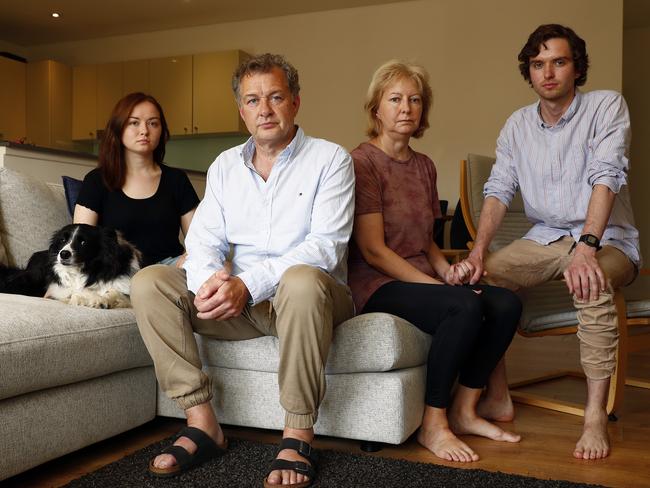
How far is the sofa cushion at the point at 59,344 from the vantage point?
5.01 feet

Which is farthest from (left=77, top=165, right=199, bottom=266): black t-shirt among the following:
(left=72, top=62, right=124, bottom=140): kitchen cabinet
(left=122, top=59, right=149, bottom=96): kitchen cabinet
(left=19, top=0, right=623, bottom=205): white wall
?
(left=72, top=62, right=124, bottom=140): kitchen cabinet

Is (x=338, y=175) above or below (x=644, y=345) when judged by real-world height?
above

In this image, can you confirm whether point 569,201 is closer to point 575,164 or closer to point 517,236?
point 575,164

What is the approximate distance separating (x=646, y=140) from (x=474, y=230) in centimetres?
497

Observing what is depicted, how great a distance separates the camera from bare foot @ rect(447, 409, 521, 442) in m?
2.01

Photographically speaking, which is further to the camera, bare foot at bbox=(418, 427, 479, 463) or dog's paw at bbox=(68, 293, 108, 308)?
dog's paw at bbox=(68, 293, 108, 308)

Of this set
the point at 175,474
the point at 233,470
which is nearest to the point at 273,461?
the point at 233,470

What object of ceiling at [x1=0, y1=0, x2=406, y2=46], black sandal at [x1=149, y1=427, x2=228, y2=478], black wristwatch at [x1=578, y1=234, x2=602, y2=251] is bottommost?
black sandal at [x1=149, y1=427, x2=228, y2=478]

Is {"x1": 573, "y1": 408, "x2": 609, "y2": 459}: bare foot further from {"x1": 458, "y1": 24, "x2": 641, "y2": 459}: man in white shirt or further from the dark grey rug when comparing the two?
the dark grey rug

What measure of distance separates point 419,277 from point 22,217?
Result: 4.69 ft

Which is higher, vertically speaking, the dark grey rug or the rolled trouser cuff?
the rolled trouser cuff

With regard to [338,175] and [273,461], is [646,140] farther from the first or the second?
[273,461]

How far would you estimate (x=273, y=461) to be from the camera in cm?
163

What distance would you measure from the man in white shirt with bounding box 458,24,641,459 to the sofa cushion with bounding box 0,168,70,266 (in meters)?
1.51
